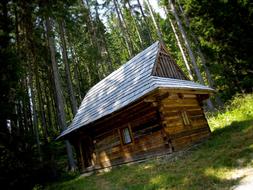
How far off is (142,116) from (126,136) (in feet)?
5.42

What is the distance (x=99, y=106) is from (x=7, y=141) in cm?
519

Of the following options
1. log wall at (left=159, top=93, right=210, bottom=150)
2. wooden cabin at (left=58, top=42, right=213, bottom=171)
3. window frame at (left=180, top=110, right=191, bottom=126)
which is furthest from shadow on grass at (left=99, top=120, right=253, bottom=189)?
window frame at (left=180, top=110, right=191, bottom=126)

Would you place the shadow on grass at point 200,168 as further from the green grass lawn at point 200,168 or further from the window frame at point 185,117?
the window frame at point 185,117

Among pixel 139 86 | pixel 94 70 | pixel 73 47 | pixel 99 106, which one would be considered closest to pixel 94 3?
pixel 73 47

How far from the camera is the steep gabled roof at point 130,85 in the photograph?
464 inches

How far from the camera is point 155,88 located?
10.4m

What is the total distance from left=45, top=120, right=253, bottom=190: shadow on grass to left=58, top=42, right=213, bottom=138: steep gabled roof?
2954 mm

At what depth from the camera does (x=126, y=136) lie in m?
13.3

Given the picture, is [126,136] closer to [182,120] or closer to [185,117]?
[182,120]

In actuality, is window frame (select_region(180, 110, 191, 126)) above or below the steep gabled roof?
below

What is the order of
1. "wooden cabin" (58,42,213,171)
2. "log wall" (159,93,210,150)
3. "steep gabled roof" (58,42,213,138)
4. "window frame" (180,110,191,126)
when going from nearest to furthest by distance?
"wooden cabin" (58,42,213,171) < "log wall" (159,93,210,150) < "steep gabled roof" (58,42,213,138) < "window frame" (180,110,191,126)

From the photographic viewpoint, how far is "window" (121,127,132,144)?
13070 millimetres

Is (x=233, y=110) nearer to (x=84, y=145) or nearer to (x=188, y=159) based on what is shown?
(x=188, y=159)

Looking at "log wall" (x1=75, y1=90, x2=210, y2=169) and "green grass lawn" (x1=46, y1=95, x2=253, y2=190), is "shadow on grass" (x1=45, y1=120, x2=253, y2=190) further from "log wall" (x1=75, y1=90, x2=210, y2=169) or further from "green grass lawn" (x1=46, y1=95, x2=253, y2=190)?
"log wall" (x1=75, y1=90, x2=210, y2=169)
